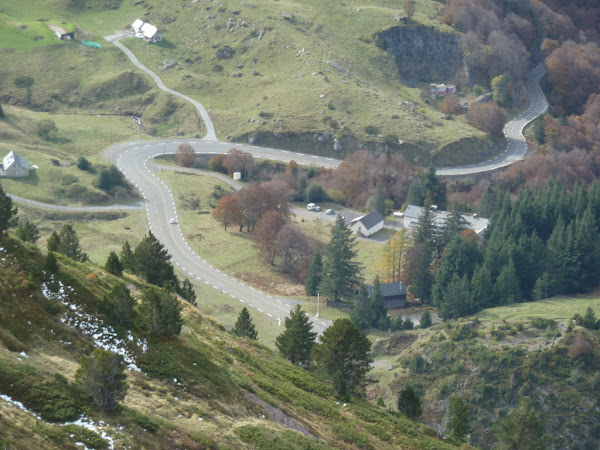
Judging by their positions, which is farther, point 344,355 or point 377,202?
point 377,202

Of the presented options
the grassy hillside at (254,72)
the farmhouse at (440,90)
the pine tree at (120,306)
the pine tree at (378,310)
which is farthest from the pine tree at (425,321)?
the farmhouse at (440,90)

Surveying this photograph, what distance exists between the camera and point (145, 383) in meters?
36.6

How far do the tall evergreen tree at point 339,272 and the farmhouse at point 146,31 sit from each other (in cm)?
8635

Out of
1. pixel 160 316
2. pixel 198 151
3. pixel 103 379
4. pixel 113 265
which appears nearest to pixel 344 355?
pixel 160 316

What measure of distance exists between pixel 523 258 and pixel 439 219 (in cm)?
1719

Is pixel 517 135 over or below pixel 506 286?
below

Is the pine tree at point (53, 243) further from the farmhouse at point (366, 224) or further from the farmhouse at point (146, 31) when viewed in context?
the farmhouse at point (146, 31)

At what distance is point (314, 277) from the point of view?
310 feet

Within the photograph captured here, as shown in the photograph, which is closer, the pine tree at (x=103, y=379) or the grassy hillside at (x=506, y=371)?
the pine tree at (x=103, y=379)

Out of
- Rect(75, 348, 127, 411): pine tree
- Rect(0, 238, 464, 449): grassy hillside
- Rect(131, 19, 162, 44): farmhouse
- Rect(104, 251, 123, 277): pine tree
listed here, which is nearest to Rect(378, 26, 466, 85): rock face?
Rect(131, 19, 162, 44): farmhouse

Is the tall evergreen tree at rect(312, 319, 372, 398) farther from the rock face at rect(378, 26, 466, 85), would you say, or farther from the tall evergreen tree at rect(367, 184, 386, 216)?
the rock face at rect(378, 26, 466, 85)

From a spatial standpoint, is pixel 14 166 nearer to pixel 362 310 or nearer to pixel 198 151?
pixel 198 151

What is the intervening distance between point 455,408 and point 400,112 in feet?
319

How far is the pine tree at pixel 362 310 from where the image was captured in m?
87.4
